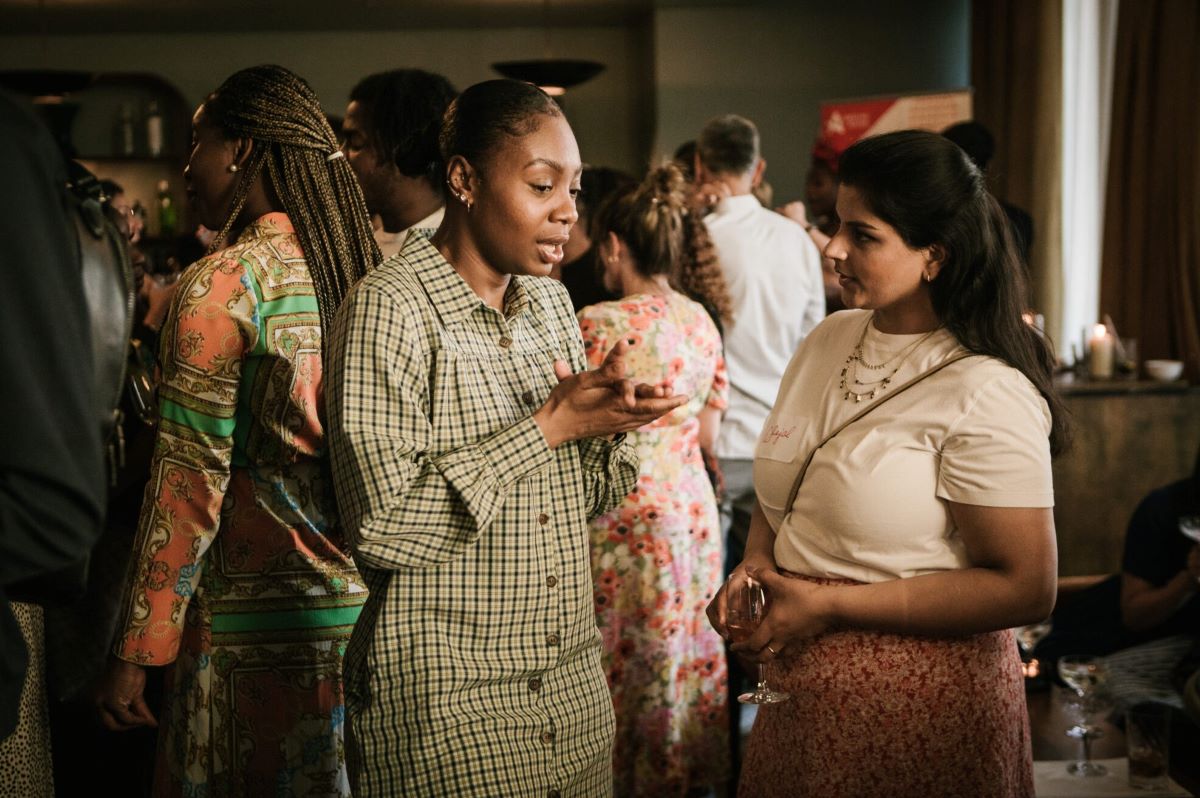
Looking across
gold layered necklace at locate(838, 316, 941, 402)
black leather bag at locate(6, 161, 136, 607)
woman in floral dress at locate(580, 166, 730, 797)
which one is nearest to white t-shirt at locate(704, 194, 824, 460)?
woman in floral dress at locate(580, 166, 730, 797)

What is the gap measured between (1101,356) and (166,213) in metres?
6.08

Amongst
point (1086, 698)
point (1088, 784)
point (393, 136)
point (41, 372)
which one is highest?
point (393, 136)

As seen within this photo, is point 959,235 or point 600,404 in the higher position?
point 959,235

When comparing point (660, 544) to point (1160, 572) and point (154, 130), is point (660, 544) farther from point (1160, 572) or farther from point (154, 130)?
point (154, 130)

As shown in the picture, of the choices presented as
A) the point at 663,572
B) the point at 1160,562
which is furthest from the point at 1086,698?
the point at 663,572

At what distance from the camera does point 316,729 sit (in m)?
1.80

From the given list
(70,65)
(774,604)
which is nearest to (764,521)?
(774,604)

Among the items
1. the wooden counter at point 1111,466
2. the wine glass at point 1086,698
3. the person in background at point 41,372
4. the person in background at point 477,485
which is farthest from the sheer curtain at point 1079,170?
the person in background at point 41,372

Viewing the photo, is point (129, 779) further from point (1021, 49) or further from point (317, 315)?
point (1021, 49)

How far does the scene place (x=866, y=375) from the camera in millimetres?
1776

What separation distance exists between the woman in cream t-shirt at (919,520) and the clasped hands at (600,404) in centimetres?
41

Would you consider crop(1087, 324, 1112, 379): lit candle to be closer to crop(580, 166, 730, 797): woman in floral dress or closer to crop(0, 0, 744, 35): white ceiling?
crop(580, 166, 730, 797): woman in floral dress

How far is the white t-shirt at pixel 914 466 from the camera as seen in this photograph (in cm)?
160

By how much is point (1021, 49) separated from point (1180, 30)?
1.38 meters
